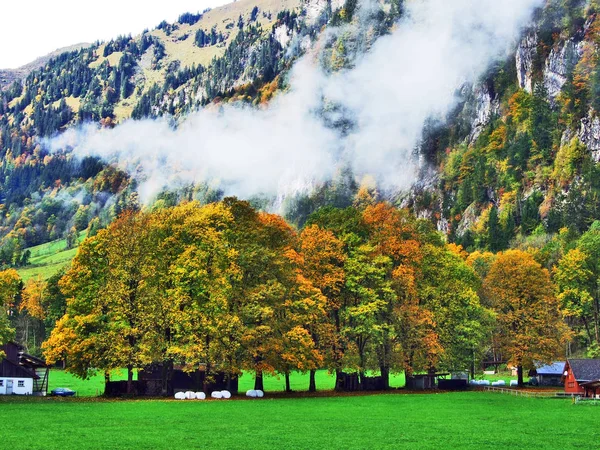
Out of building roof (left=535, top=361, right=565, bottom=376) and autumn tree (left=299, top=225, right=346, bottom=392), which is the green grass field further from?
building roof (left=535, top=361, right=565, bottom=376)

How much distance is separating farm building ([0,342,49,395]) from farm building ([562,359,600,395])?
6218 cm

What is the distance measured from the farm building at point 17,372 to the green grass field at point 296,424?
32.8ft

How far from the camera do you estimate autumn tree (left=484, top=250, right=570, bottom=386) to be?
341ft

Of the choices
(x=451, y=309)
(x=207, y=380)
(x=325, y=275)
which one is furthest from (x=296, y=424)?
(x=451, y=309)

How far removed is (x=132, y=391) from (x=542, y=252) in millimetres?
101528

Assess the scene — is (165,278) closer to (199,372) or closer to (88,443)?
(199,372)

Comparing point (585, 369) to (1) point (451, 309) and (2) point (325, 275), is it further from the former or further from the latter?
(2) point (325, 275)

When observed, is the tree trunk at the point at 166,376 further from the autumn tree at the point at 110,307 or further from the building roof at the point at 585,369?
the building roof at the point at 585,369

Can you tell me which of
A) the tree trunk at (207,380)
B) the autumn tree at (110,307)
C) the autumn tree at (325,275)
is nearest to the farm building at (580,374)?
the autumn tree at (325,275)

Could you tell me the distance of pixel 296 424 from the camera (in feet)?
182

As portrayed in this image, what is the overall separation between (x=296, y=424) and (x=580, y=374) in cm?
5718

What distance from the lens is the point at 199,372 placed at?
8575 cm

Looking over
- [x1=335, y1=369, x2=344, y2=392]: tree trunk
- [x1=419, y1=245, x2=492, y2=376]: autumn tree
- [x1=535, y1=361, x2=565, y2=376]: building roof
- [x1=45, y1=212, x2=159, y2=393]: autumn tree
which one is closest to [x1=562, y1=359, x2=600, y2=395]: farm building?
[x1=419, y1=245, x2=492, y2=376]: autumn tree

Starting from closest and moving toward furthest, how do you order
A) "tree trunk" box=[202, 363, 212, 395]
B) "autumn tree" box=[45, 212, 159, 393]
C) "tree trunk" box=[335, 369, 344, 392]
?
1. "autumn tree" box=[45, 212, 159, 393]
2. "tree trunk" box=[202, 363, 212, 395]
3. "tree trunk" box=[335, 369, 344, 392]
